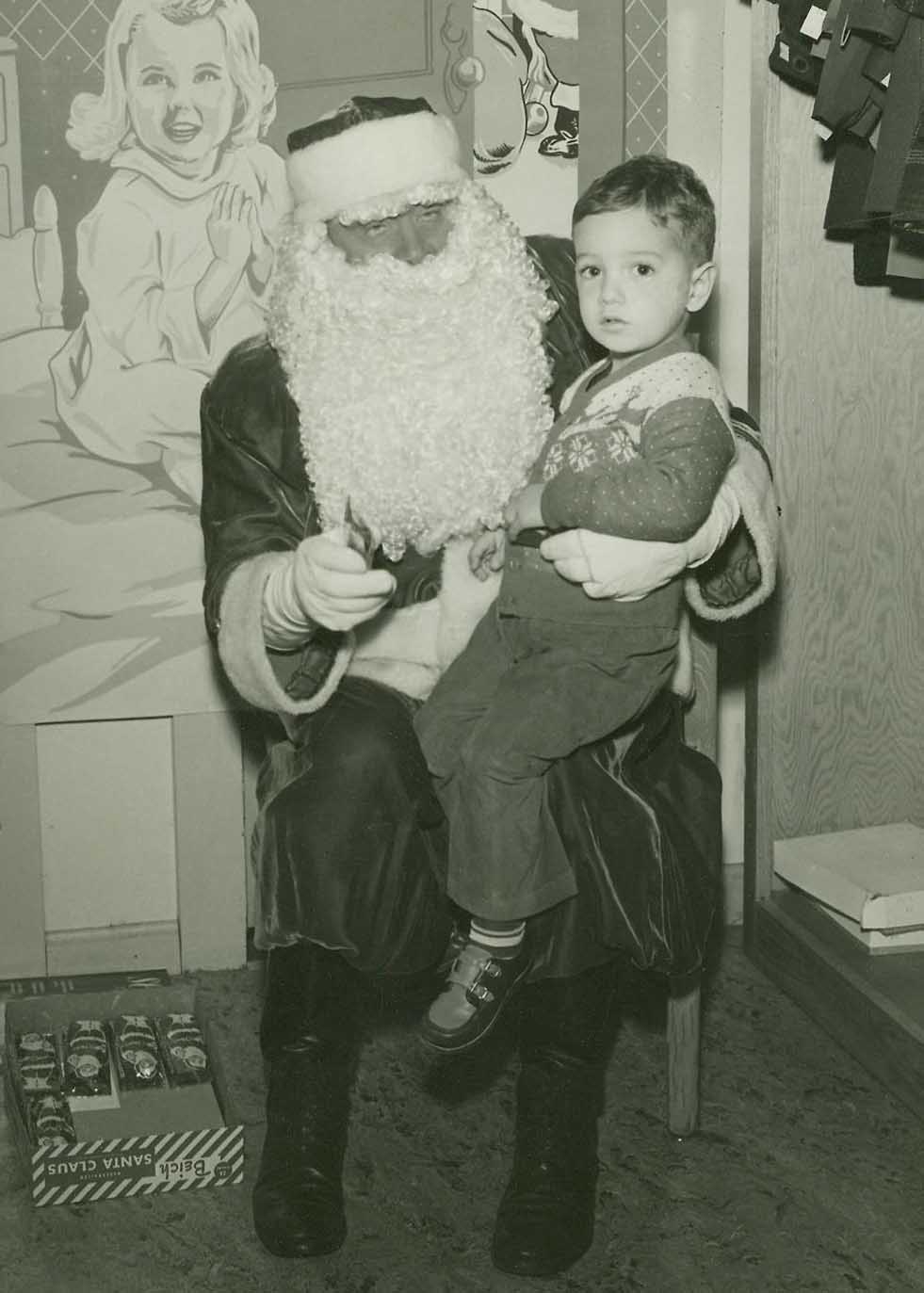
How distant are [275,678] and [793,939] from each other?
3.41 ft

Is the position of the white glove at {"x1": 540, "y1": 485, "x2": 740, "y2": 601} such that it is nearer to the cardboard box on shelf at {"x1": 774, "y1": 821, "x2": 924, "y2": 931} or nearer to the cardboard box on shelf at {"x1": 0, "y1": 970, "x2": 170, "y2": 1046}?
the cardboard box on shelf at {"x1": 774, "y1": 821, "x2": 924, "y2": 931}

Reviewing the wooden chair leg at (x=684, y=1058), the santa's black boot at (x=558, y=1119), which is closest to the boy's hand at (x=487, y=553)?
the santa's black boot at (x=558, y=1119)

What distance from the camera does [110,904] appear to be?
2625mm

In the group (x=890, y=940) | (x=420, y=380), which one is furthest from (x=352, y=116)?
(x=890, y=940)

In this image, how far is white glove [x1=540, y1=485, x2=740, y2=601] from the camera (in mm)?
1706

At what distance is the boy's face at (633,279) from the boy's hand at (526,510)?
0.18 m

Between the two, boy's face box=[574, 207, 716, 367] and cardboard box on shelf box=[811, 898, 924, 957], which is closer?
boy's face box=[574, 207, 716, 367]

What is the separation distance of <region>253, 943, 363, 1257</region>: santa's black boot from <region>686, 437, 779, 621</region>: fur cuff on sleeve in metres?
0.60

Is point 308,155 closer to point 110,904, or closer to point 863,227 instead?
point 863,227


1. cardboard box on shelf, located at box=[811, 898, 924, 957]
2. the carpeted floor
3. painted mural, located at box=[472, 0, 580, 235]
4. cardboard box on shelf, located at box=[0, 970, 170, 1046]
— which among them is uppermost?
painted mural, located at box=[472, 0, 580, 235]

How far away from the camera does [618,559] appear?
171 centimetres

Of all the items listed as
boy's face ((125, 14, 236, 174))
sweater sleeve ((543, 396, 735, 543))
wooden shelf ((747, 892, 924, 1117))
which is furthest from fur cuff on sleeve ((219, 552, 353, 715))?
wooden shelf ((747, 892, 924, 1117))

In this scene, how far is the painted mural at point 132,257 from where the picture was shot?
232 centimetres

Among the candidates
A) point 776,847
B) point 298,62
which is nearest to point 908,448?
point 776,847
